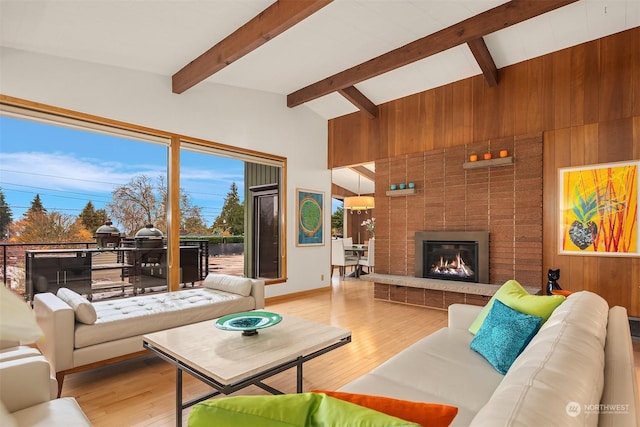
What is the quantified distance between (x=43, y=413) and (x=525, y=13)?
4.66 metres

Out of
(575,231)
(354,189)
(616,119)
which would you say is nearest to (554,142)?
(616,119)

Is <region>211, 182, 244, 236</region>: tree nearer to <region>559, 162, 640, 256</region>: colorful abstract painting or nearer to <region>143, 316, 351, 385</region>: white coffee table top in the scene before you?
<region>143, 316, 351, 385</region>: white coffee table top

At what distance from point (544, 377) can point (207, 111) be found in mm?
4829

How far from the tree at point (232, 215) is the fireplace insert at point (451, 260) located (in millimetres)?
3080

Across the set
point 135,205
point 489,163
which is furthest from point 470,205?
point 135,205

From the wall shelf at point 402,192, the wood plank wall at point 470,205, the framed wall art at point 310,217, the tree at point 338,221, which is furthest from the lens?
the tree at point 338,221

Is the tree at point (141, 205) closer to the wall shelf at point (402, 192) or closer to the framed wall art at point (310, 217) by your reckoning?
the framed wall art at point (310, 217)

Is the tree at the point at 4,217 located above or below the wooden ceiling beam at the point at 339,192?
below

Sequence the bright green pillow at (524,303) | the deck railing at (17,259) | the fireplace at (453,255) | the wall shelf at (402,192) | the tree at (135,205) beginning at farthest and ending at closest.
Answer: the wall shelf at (402,192) < the fireplace at (453,255) < the tree at (135,205) < the deck railing at (17,259) < the bright green pillow at (524,303)

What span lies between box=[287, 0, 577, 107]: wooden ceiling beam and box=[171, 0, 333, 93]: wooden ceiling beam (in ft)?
5.61

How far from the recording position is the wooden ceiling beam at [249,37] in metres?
3.06

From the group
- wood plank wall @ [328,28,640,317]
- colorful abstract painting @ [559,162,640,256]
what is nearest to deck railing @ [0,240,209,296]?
wood plank wall @ [328,28,640,317]

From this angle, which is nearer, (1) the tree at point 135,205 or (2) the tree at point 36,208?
(2) the tree at point 36,208

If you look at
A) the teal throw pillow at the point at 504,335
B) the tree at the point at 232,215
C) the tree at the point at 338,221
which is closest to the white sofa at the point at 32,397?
the teal throw pillow at the point at 504,335
